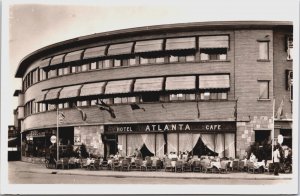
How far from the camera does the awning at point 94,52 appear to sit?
121ft

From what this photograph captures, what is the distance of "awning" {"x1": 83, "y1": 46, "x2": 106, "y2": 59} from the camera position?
37.0 meters

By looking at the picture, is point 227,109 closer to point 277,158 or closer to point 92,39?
point 277,158

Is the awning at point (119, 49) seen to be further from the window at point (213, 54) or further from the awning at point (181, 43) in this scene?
the window at point (213, 54)

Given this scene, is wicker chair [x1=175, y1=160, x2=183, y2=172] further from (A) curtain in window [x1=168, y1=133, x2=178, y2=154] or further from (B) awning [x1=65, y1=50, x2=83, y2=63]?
(B) awning [x1=65, y1=50, x2=83, y2=63]

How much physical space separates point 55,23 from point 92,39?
6426 mm

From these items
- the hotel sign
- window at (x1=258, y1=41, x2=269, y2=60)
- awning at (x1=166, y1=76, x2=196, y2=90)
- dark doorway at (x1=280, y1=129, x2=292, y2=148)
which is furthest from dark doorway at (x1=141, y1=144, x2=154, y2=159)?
window at (x1=258, y1=41, x2=269, y2=60)

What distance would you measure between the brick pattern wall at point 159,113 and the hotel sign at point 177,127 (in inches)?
12.8

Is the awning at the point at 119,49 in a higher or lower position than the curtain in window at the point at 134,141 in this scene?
higher

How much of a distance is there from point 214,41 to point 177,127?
6.03 metres

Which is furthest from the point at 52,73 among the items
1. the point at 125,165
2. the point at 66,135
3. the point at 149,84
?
the point at 125,165

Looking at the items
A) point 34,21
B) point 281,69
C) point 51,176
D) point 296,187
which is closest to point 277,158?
point 296,187

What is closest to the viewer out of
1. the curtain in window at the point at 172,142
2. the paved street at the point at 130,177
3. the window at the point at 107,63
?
the paved street at the point at 130,177

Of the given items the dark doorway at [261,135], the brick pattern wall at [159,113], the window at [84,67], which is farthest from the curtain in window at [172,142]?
the window at [84,67]

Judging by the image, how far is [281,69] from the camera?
1344 inches
